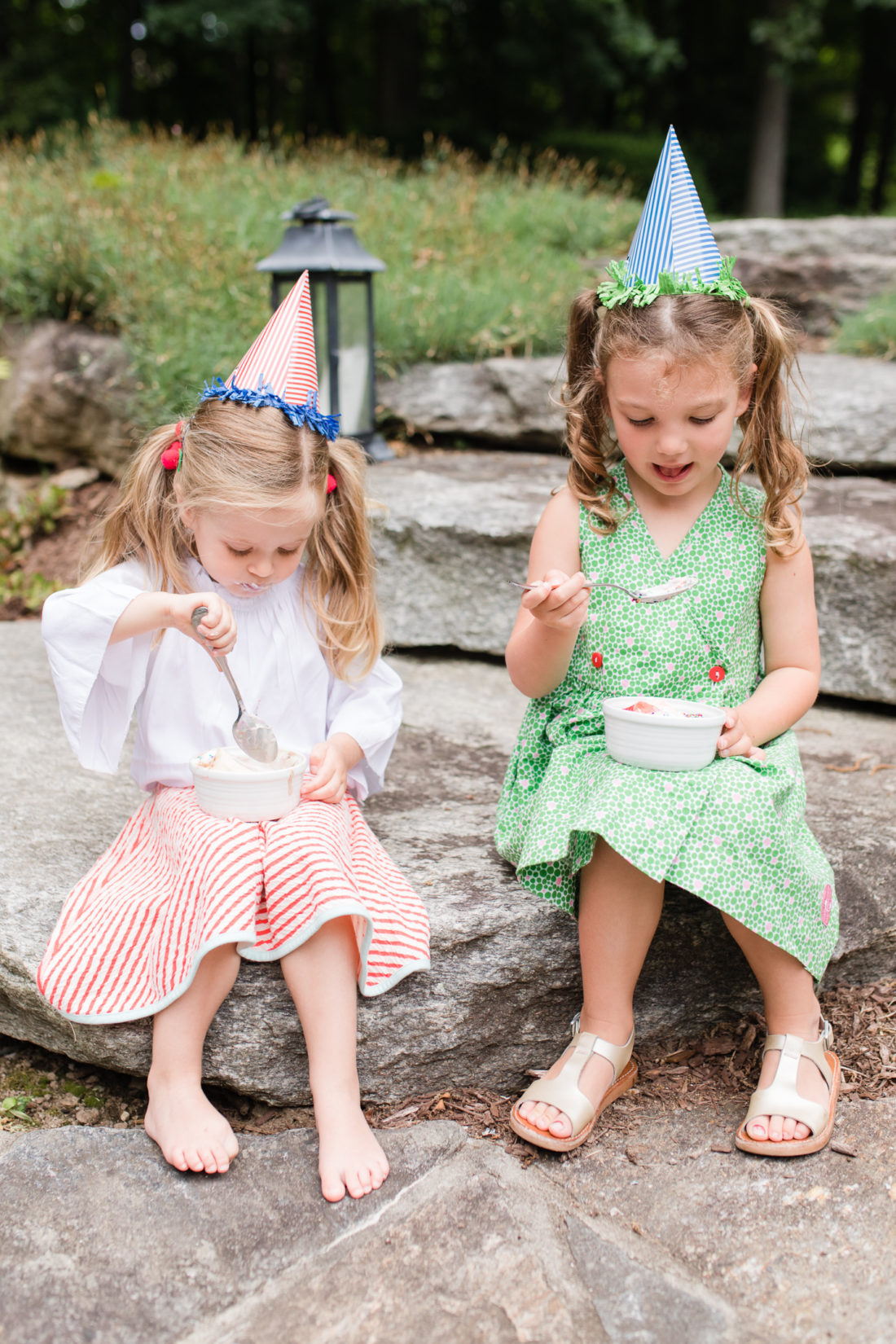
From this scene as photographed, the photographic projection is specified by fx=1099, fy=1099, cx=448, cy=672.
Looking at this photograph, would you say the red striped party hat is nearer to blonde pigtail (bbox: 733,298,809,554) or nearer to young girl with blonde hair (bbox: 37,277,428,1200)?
young girl with blonde hair (bbox: 37,277,428,1200)

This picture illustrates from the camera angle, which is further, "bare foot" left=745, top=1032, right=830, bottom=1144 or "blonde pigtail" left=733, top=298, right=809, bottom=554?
"blonde pigtail" left=733, top=298, right=809, bottom=554

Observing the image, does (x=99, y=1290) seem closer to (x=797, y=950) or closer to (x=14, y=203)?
(x=797, y=950)

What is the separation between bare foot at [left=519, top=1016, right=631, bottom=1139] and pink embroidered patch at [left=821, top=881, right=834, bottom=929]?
0.40m

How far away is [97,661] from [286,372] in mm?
636

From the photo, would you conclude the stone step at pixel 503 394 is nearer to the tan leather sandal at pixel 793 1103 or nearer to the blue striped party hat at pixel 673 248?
the blue striped party hat at pixel 673 248

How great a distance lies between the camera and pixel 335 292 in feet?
11.9

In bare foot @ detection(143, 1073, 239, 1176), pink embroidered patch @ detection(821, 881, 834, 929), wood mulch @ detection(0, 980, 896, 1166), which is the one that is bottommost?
wood mulch @ detection(0, 980, 896, 1166)

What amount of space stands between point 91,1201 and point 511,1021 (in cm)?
77

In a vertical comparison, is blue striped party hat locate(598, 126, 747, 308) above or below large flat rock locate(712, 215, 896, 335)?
above

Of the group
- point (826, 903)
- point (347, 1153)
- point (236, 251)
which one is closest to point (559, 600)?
point (826, 903)

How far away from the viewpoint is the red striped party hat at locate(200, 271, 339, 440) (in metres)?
2.02

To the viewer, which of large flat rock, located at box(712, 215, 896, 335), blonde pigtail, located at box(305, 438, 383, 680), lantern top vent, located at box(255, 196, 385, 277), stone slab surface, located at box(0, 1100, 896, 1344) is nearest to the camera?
stone slab surface, located at box(0, 1100, 896, 1344)

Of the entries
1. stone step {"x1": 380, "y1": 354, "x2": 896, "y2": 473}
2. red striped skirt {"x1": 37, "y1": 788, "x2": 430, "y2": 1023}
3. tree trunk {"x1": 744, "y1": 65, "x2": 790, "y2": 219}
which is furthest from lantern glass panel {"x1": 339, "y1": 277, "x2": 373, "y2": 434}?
tree trunk {"x1": 744, "y1": 65, "x2": 790, "y2": 219}

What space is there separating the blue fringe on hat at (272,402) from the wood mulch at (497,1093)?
1.24m
